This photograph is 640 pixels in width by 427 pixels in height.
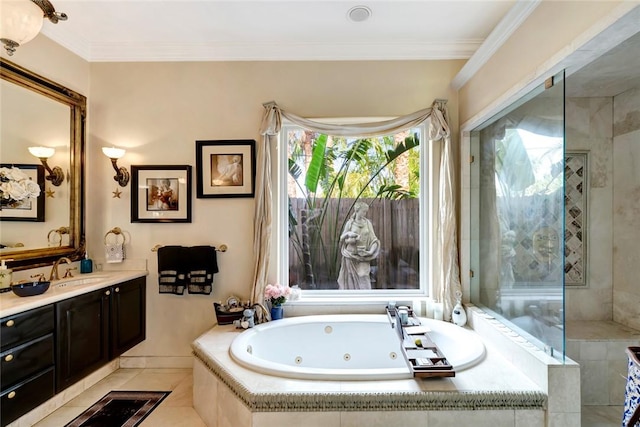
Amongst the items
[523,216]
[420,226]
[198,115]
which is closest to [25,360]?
[198,115]

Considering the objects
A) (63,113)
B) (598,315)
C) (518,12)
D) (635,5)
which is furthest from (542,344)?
(63,113)

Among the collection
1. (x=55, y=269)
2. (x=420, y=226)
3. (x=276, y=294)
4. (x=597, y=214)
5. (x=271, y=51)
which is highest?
(x=271, y=51)

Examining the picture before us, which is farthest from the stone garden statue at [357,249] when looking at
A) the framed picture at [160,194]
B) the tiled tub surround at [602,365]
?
the tiled tub surround at [602,365]

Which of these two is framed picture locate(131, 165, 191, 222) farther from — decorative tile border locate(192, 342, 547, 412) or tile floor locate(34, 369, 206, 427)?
decorative tile border locate(192, 342, 547, 412)

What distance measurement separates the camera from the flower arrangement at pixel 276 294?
2588mm

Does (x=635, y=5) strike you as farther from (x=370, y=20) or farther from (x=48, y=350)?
(x=48, y=350)

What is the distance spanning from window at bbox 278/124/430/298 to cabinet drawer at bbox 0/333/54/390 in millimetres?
1713

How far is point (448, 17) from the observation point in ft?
7.60

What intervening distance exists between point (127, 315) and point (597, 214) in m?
4.07

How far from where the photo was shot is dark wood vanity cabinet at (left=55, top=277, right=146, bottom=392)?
6.47 feet

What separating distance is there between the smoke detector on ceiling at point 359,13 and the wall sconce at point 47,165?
8.23 feet

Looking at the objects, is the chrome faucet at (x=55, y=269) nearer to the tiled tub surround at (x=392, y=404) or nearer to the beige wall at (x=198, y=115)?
the beige wall at (x=198, y=115)

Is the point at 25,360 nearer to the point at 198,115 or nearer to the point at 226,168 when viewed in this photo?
the point at 226,168

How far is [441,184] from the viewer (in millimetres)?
2660
